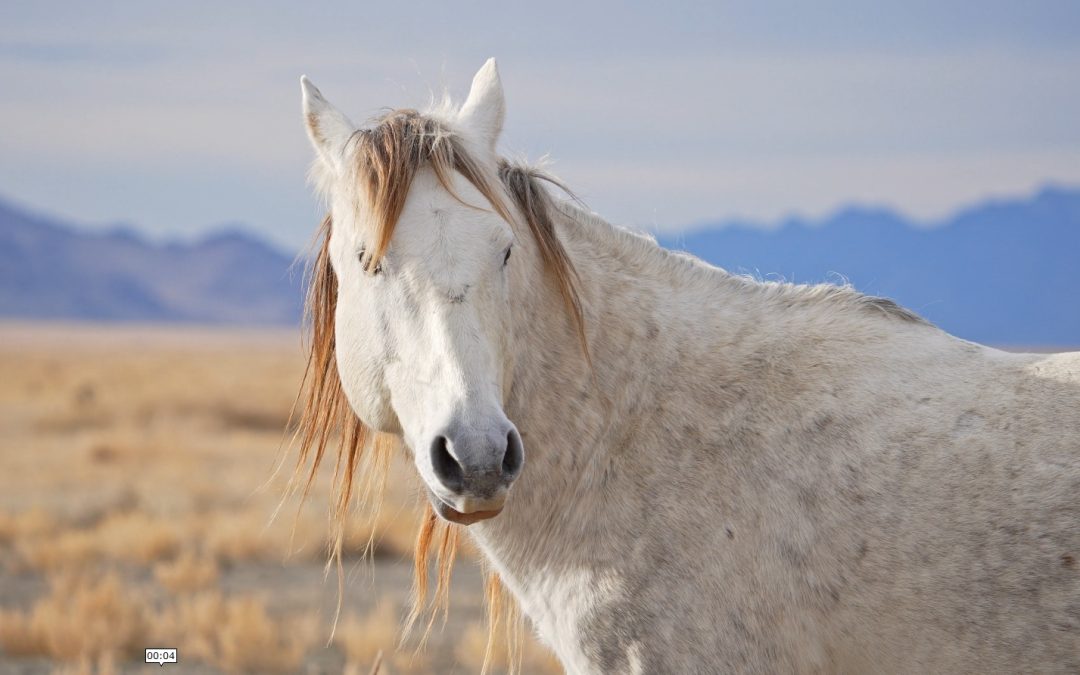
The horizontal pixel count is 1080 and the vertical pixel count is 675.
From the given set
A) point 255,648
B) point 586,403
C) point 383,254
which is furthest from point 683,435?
point 255,648

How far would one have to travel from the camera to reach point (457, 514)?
2.74 m

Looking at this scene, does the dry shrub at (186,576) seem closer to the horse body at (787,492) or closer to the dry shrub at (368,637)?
the dry shrub at (368,637)

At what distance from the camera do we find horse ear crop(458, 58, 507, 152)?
325cm

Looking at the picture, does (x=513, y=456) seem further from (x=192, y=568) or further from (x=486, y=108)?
(x=192, y=568)

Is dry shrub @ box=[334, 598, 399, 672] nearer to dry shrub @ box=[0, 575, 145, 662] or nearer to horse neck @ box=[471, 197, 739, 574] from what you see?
dry shrub @ box=[0, 575, 145, 662]

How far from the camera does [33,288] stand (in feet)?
541

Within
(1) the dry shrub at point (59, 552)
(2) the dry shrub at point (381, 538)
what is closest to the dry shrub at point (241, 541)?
(2) the dry shrub at point (381, 538)

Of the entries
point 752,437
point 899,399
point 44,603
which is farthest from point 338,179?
point 44,603

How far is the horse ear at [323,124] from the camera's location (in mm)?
3242

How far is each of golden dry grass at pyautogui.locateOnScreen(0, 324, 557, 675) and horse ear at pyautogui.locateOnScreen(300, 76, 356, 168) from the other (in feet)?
3.72

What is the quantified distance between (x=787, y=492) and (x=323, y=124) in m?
1.86

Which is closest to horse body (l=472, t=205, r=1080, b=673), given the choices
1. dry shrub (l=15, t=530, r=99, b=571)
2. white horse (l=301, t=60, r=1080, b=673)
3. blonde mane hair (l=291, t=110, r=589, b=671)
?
white horse (l=301, t=60, r=1080, b=673)

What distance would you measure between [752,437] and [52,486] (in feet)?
46.8

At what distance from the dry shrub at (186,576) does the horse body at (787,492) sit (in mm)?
7089
